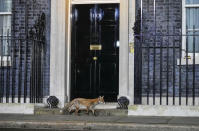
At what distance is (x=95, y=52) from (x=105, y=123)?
2805mm

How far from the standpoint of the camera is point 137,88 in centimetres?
1040

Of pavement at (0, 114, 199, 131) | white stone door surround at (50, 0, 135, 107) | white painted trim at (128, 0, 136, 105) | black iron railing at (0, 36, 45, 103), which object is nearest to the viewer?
pavement at (0, 114, 199, 131)

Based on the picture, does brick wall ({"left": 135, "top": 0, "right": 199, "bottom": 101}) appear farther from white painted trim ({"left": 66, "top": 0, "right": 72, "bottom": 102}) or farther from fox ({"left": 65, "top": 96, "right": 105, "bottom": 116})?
white painted trim ({"left": 66, "top": 0, "right": 72, "bottom": 102})

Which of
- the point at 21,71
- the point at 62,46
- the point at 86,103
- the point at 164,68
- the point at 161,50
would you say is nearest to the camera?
the point at 86,103

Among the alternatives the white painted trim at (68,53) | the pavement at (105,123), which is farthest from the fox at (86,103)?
the white painted trim at (68,53)

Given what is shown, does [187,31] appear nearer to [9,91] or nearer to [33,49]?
[33,49]

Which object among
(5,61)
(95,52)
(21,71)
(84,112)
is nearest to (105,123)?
(84,112)

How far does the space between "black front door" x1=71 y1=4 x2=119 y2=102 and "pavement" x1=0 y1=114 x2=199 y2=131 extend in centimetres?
158

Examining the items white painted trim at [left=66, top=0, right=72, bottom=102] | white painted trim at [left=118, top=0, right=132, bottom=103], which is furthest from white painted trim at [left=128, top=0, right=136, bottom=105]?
white painted trim at [left=66, top=0, right=72, bottom=102]

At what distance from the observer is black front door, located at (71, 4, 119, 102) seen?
35.7ft

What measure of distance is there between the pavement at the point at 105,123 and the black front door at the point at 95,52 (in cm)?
158

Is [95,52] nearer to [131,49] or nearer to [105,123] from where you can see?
[131,49]

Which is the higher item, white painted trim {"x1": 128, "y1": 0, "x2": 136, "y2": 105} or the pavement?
white painted trim {"x1": 128, "y1": 0, "x2": 136, "y2": 105}

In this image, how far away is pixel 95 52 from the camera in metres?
10.9
